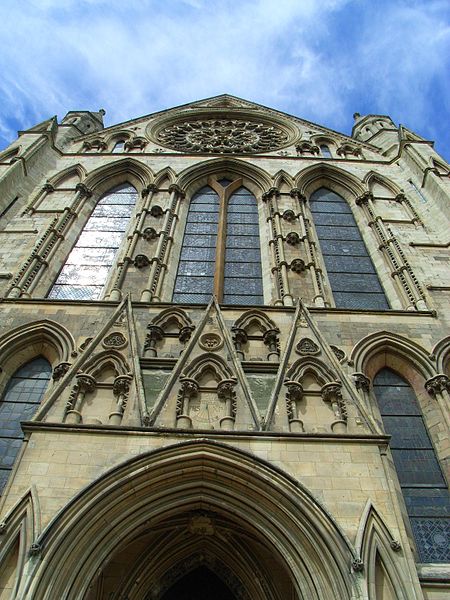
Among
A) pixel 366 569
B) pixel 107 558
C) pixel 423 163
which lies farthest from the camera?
pixel 423 163

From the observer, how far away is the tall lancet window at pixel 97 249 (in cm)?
1152

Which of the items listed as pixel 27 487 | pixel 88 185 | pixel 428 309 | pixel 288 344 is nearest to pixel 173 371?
pixel 288 344

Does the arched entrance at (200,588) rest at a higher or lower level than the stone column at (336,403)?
lower

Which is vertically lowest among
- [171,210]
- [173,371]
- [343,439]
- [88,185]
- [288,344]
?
[343,439]

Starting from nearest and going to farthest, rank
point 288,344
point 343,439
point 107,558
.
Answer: point 107,558 → point 343,439 → point 288,344

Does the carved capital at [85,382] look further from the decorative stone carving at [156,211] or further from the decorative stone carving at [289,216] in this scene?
the decorative stone carving at [289,216]

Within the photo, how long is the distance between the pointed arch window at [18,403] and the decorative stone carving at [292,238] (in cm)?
594

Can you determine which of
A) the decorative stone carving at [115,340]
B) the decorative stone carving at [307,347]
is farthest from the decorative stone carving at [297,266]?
the decorative stone carving at [115,340]

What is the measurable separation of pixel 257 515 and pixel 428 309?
5629 mm

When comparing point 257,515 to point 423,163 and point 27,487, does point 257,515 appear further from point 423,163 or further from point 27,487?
point 423,163

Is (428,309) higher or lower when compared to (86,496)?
higher

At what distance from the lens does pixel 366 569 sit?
18.4ft

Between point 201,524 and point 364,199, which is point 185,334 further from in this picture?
point 364,199

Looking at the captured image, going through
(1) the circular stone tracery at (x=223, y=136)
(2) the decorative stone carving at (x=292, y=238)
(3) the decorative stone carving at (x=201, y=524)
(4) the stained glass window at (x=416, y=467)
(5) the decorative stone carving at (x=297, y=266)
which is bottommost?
(3) the decorative stone carving at (x=201, y=524)
